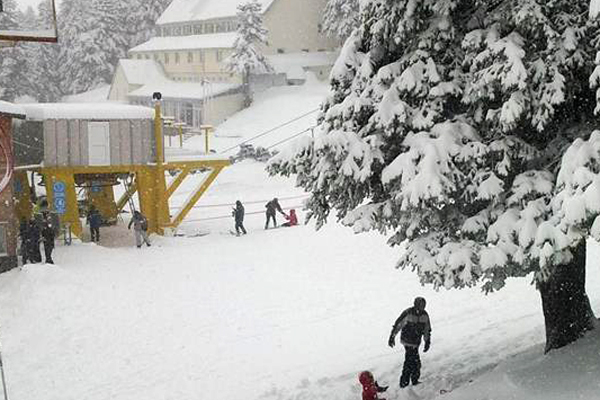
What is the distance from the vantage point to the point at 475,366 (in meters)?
11.7

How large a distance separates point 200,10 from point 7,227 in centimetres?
4759

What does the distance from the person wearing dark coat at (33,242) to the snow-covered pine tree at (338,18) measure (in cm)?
3595

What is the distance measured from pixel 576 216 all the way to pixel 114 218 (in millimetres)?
23352

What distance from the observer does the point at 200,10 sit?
6431cm

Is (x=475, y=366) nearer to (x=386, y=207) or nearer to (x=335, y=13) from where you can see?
(x=386, y=207)

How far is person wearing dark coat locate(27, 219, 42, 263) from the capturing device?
19.4m

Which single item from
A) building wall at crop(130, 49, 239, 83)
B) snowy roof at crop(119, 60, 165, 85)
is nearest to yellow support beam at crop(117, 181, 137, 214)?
building wall at crop(130, 49, 239, 83)

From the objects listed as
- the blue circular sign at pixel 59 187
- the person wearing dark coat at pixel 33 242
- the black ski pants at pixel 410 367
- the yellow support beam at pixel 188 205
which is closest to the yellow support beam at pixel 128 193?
the yellow support beam at pixel 188 205

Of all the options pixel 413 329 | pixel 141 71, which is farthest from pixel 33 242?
pixel 141 71

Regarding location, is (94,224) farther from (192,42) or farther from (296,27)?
(192,42)

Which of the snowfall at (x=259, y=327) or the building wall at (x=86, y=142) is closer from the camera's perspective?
the snowfall at (x=259, y=327)

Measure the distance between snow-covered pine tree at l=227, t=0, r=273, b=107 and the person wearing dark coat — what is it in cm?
3665

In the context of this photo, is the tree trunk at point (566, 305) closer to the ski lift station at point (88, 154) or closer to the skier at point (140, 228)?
the skier at point (140, 228)

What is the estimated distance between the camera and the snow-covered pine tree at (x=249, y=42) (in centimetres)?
5462
